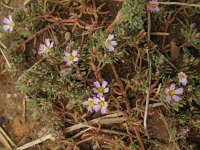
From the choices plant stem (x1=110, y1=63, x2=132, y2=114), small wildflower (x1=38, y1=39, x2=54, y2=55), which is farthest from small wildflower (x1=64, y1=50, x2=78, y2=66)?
plant stem (x1=110, y1=63, x2=132, y2=114)

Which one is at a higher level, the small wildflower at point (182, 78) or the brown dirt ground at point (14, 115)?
the small wildflower at point (182, 78)

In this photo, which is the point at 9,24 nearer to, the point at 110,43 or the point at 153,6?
the point at 110,43

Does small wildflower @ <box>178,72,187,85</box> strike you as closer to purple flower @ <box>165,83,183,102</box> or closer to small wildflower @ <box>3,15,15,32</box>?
purple flower @ <box>165,83,183,102</box>

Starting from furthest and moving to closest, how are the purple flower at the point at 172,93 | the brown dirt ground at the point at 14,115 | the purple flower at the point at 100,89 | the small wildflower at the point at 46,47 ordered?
1. the brown dirt ground at the point at 14,115
2. the small wildflower at the point at 46,47
3. the purple flower at the point at 100,89
4. the purple flower at the point at 172,93

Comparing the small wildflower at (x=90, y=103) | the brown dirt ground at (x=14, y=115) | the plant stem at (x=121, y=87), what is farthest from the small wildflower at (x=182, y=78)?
the brown dirt ground at (x=14, y=115)

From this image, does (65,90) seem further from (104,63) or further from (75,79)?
(104,63)

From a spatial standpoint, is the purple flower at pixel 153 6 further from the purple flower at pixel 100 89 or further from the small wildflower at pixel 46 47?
the small wildflower at pixel 46 47

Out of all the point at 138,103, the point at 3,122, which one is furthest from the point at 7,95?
the point at 138,103
